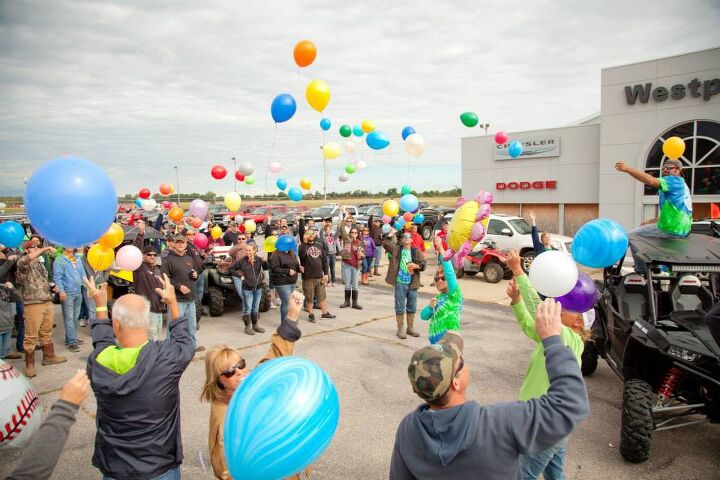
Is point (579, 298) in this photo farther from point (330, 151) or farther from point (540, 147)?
point (540, 147)

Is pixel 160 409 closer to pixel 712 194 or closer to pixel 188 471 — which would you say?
pixel 188 471

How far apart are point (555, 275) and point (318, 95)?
22.2ft

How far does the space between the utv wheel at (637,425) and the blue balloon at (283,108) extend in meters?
6.82

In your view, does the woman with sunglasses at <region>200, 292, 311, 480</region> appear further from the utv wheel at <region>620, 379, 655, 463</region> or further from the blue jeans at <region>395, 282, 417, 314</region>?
the blue jeans at <region>395, 282, 417, 314</region>

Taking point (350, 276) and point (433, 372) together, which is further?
point (350, 276)

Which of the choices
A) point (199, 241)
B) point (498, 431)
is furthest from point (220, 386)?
point (199, 241)

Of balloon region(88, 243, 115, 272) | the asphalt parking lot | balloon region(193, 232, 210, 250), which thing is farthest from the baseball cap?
balloon region(193, 232, 210, 250)

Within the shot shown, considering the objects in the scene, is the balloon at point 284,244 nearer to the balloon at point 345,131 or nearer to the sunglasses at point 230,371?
the balloon at point 345,131

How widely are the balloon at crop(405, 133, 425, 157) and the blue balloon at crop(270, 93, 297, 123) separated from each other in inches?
127

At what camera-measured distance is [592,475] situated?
12.5ft

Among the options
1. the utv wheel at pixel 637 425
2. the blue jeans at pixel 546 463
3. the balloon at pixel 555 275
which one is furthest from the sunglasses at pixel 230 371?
the utv wheel at pixel 637 425

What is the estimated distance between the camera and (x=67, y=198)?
3.15 meters

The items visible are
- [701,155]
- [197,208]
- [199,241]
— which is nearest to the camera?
[199,241]

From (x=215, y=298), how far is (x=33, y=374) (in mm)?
3562
